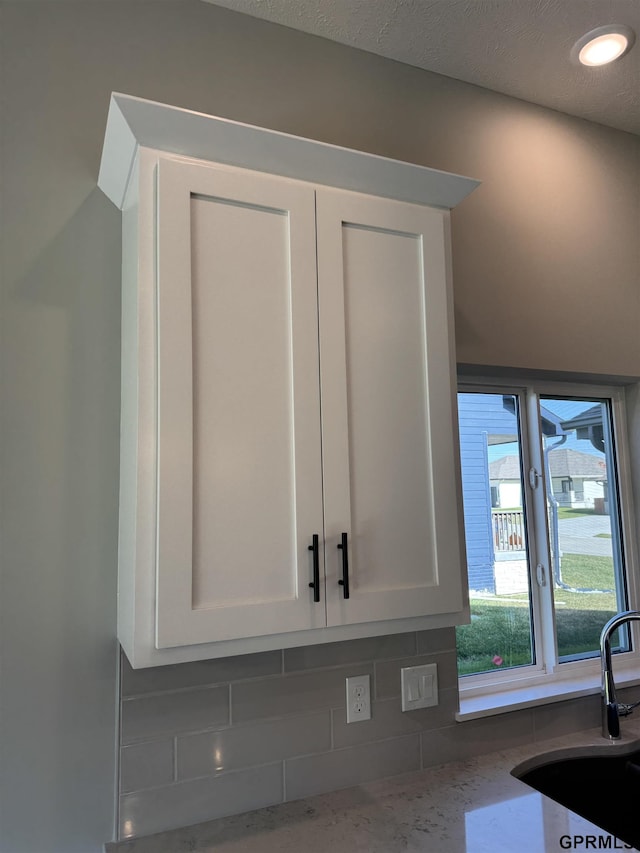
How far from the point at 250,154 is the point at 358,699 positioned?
129 centimetres

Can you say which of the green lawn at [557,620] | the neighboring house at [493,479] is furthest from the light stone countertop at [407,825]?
the neighboring house at [493,479]

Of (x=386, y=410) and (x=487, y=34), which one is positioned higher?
(x=487, y=34)

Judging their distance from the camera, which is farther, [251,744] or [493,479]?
[493,479]

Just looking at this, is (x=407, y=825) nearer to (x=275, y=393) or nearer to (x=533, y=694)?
(x=533, y=694)

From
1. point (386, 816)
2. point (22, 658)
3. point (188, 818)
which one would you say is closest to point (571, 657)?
point (386, 816)

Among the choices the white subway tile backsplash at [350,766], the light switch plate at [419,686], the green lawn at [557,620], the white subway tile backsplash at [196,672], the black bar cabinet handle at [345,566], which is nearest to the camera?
the black bar cabinet handle at [345,566]

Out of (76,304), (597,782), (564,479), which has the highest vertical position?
(76,304)

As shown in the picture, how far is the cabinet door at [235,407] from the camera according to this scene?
43.8 inches

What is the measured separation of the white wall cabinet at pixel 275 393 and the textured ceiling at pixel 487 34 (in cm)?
59

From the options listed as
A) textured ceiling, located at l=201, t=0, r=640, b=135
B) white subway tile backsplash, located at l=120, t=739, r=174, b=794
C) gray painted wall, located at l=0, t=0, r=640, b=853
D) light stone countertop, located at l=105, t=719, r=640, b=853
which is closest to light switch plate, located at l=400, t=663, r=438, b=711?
light stone countertop, located at l=105, t=719, r=640, b=853

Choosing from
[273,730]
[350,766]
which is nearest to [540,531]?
[350,766]

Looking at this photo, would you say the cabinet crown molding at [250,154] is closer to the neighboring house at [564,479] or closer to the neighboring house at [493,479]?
the neighboring house at [493,479]

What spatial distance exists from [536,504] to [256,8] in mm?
1664

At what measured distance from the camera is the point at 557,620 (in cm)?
204
